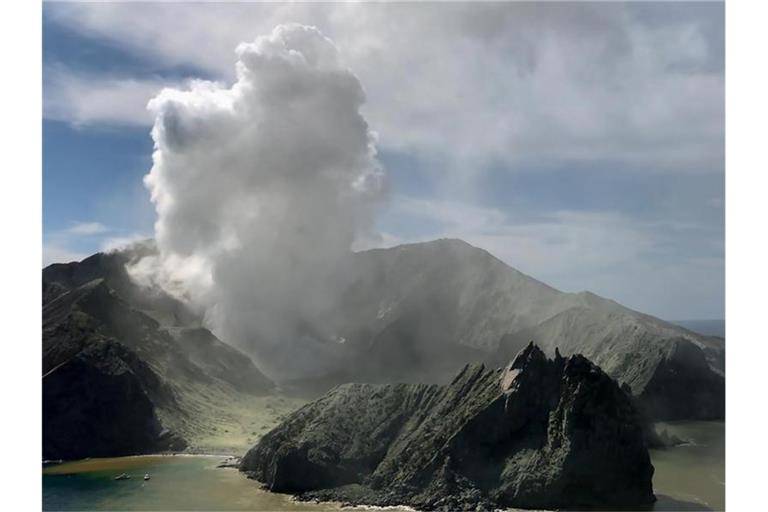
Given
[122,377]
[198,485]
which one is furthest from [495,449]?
[122,377]

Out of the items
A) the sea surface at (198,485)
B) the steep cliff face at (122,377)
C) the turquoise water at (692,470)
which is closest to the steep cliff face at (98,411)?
the steep cliff face at (122,377)

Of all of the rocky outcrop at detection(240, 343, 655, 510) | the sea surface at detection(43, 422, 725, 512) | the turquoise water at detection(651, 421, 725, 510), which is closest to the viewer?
the rocky outcrop at detection(240, 343, 655, 510)

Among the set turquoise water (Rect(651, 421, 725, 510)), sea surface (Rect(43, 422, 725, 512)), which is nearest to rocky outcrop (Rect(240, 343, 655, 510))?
sea surface (Rect(43, 422, 725, 512))

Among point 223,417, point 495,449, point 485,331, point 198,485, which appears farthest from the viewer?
point 485,331

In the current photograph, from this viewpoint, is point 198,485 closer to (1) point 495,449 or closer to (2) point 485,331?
(1) point 495,449

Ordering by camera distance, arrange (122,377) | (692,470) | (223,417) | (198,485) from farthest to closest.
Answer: (223,417) < (122,377) < (692,470) < (198,485)

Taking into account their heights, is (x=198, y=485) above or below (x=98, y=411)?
below

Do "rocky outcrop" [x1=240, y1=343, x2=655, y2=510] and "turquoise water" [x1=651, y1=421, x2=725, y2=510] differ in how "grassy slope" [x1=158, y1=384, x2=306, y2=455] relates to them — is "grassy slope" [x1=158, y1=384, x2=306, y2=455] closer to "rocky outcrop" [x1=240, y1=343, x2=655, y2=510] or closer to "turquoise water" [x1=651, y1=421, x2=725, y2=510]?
"rocky outcrop" [x1=240, y1=343, x2=655, y2=510]

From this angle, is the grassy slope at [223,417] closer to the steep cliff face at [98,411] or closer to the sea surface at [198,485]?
the steep cliff face at [98,411]
